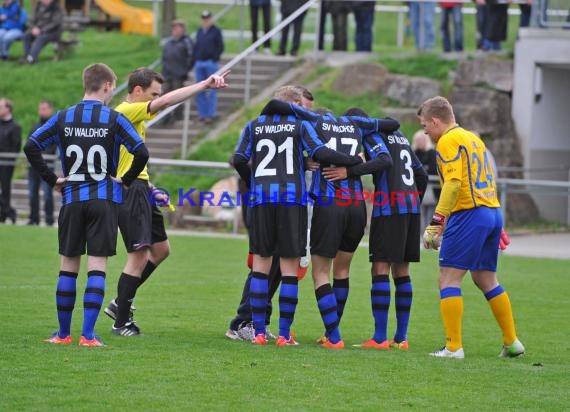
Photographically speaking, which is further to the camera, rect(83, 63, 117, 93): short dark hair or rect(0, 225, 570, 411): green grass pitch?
rect(83, 63, 117, 93): short dark hair

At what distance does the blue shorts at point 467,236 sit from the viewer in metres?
9.31

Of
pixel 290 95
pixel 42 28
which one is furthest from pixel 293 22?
pixel 290 95

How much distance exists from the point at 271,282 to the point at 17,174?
15.6 m

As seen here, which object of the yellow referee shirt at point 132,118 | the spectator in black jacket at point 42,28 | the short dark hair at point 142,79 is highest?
the spectator in black jacket at point 42,28

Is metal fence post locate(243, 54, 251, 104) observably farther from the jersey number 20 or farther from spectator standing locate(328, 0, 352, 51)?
the jersey number 20

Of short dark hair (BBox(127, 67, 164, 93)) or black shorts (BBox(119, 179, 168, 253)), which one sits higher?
short dark hair (BBox(127, 67, 164, 93))

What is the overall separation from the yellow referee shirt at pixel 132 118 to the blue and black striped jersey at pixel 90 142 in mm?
375

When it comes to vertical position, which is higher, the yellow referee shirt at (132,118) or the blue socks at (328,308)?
the yellow referee shirt at (132,118)

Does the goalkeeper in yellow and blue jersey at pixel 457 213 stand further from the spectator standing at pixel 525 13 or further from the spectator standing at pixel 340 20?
the spectator standing at pixel 340 20

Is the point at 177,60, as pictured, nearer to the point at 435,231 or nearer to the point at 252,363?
the point at 435,231

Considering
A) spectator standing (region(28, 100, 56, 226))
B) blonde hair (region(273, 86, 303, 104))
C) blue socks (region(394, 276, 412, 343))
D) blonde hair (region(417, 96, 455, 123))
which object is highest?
blonde hair (region(273, 86, 303, 104))

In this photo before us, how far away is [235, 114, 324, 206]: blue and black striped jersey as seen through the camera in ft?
31.2

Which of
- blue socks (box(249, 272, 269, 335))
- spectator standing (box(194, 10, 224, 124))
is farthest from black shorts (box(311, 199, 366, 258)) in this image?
spectator standing (box(194, 10, 224, 124))

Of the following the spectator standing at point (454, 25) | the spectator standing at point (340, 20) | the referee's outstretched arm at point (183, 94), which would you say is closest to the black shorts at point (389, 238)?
the referee's outstretched arm at point (183, 94)
